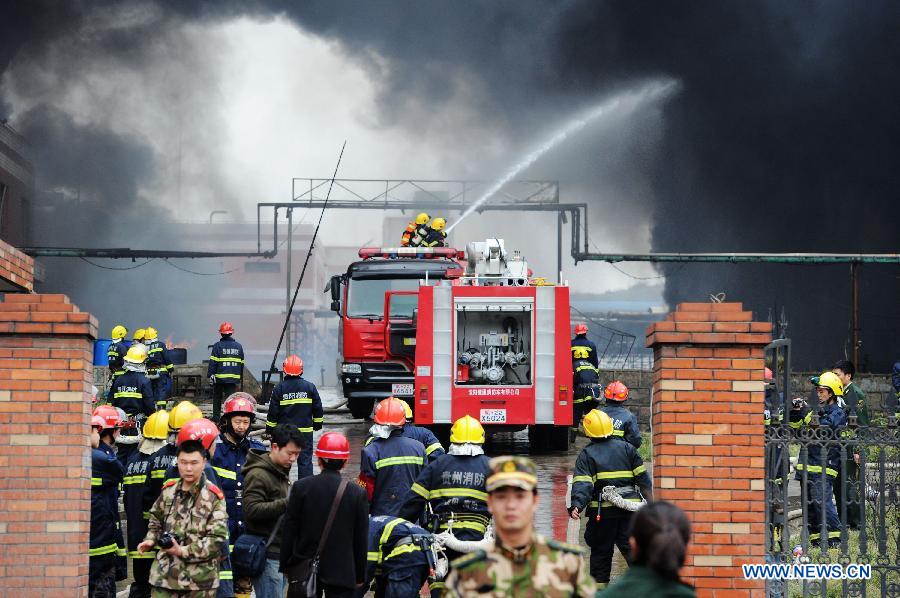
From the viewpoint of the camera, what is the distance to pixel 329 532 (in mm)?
6734

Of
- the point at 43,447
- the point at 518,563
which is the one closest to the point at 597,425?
the point at 43,447

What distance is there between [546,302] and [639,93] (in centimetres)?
1831

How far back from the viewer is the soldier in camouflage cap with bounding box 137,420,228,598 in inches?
257

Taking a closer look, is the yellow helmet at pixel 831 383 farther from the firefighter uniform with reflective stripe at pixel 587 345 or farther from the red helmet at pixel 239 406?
the firefighter uniform with reflective stripe at pixel 587 345

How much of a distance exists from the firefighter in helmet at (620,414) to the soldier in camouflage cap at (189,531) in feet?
15.2

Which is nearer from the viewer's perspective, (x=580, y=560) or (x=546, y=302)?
(x=580, y=560)

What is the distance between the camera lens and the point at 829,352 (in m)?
26.7

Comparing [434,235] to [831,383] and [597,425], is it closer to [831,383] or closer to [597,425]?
[831,383]

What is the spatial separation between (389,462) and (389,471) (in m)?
0.06

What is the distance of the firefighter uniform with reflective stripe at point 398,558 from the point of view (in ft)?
24.1

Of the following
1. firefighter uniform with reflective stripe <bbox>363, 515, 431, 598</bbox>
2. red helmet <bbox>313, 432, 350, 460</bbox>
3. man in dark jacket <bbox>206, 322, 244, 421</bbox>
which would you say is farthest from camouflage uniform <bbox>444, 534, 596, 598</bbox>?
man in dark jacket <bbox>206, 322, 244, 421</bbox>

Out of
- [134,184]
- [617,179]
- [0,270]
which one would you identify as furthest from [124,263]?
[0,270]

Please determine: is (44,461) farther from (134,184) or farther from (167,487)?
(134,184)

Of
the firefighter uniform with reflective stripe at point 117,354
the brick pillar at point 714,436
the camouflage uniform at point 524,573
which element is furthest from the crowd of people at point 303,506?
the firefighter uniform with reflective stripe at point 117,354
